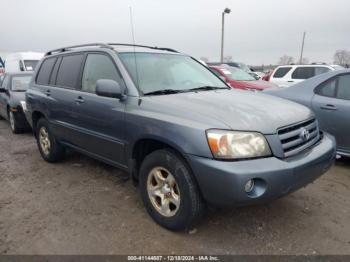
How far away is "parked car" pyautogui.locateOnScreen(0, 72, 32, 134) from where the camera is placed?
7816mm

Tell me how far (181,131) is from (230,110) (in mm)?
494

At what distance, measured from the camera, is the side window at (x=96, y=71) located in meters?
3.80

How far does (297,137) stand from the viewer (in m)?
3.06

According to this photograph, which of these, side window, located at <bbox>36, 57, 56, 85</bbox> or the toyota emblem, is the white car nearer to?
side window, located at <bbox>36, 57, 56, 85</bbox>

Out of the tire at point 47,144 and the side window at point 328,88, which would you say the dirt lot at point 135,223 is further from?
the side window at point 328,88

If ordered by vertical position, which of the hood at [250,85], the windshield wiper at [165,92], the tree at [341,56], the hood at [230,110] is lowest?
the tree at [341,56]

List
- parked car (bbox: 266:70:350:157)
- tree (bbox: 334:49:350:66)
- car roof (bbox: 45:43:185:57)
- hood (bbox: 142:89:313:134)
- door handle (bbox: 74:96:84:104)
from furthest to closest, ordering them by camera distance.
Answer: tree (bbox: 334:49:350:66), parked car (bbox: 266:70:350:157), door handle (bbox: 74:96:84:104), car roof (bbox: 45:43:185:57), hood (bbox: 142:89:313:134)

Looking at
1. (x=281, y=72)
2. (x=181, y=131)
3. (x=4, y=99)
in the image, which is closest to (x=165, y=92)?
(x=181, y=131)

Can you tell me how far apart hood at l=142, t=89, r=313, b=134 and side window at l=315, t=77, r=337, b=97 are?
5.69 feet

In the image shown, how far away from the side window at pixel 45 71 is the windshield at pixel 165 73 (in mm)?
1906

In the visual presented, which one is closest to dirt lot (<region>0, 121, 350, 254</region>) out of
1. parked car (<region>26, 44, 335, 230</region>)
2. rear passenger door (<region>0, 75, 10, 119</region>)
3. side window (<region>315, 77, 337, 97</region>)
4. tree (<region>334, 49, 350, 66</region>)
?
parked car (<region>26, 44, 335, 230</region>)

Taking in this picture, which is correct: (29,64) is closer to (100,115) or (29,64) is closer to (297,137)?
(100,115)

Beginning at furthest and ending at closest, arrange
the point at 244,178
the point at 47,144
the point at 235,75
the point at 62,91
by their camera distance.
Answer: the point at 235,75 < the point at 47,144 < the point at 62,91 < the point at 244,178

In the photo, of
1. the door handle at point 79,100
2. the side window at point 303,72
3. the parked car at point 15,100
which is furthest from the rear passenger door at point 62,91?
the side window at point 303,72
